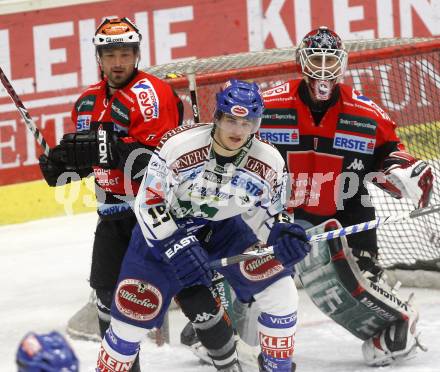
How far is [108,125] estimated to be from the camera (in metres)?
4.20

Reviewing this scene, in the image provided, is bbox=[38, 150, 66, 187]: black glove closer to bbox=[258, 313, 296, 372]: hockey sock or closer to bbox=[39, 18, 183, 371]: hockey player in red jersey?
bbox=[39, 18, 183, 371]: hockey player in red jersey

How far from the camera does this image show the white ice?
4.43 meters

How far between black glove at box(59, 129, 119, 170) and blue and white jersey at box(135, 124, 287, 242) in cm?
37

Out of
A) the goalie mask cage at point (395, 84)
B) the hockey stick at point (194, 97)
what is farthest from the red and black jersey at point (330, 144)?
the goalie mask cage at point (395, 84)

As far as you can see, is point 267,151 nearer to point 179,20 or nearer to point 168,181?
point 168,181

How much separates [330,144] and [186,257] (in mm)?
953

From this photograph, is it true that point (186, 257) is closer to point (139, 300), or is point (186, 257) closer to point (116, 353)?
point (139, 300)

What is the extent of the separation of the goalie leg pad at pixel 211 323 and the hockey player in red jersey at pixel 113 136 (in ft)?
0.97

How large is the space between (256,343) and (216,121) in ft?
3.52

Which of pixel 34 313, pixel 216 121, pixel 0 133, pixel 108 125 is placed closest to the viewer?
pixel 216 121

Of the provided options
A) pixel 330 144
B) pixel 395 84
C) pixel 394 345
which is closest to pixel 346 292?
pixel 394 345

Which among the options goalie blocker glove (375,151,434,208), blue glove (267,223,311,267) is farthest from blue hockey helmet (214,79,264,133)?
goalie blocker glove (375,151,434,208)

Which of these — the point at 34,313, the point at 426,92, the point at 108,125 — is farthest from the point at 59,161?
the point at 426,92

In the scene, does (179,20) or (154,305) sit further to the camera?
(179,20)
